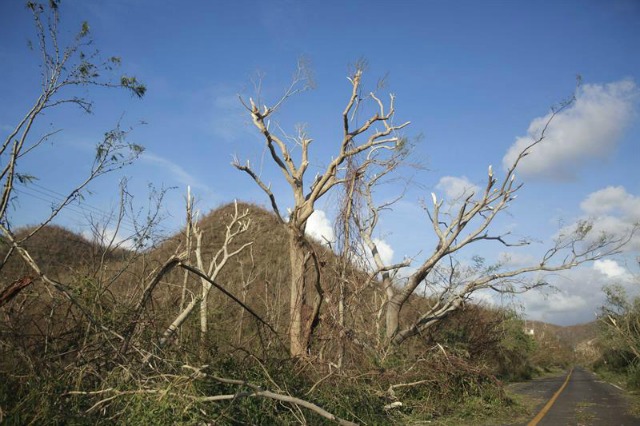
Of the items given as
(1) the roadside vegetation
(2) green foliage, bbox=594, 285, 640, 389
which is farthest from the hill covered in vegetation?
(2) green foliage, bbox=594, 285, 640, 389

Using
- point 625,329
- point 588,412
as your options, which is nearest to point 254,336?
point 588,412

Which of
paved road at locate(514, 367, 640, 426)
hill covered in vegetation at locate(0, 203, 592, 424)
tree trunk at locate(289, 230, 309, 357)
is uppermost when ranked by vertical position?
tree trunk at locate(289, 230, 309, 357)

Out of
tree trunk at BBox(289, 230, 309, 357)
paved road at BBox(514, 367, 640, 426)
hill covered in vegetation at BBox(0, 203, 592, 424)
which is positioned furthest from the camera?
tree trunk at BBox(289, 230, 309, 357)

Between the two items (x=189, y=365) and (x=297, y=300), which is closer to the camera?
(x=189, y=365)

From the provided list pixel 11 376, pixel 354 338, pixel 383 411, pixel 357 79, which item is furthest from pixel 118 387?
pixel 357 79

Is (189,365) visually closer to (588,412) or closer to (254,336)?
(254,336)

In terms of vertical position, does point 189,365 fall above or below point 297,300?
below

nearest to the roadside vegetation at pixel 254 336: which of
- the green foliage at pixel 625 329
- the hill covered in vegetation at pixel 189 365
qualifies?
the hill covered in vegetation at pixel 189 365

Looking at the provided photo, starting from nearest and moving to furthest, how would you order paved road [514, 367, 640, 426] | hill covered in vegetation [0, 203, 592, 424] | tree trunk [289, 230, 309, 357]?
hill covered in vegetation [0, 203, 592, 424] < paved road [514, 367, 640, 426] < tree trunk [289, 230, 309, 357]

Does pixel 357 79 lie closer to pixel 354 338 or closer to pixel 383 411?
pixel 354 338

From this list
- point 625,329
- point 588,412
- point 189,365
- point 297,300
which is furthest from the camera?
point 625,329

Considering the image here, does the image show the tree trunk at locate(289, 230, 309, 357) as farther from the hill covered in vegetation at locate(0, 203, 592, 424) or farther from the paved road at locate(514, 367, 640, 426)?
the paved road at locate(514, 367, 640, 426)

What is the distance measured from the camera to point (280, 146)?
1330cm

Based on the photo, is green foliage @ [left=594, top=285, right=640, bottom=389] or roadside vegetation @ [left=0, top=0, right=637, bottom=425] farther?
green foliage @ [left=594, top=285, right=640, bottom=389]
